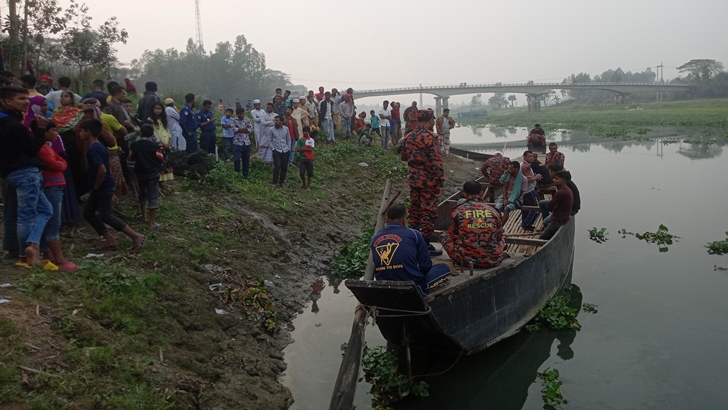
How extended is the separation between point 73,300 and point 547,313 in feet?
18.6

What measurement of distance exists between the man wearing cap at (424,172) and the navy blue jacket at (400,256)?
1662mm

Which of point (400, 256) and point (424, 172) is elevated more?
point (424, 172)

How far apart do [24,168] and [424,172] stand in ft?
14.4

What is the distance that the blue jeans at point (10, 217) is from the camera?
4.98 m

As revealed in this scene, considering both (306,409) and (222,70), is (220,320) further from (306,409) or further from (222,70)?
(222,70)

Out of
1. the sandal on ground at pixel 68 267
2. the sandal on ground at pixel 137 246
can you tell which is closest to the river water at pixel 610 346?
the sandal on ground at pixel 137 246

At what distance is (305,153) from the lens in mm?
10875

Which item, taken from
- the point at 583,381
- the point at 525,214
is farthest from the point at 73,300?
the point at 525,214

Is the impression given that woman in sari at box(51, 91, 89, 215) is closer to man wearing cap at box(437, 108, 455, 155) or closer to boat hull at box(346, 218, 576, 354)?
boat hull at box(346, 218, 576, 354)

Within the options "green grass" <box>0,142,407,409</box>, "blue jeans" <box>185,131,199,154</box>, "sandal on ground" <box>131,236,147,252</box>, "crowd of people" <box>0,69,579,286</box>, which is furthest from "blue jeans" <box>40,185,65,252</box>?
"blue jeans" <box>185,131,199,154</box>

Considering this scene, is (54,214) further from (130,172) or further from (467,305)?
(467,305)

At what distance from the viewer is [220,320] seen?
5555 mm

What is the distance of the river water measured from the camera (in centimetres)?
535

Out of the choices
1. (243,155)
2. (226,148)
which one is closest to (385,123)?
(226,148)
